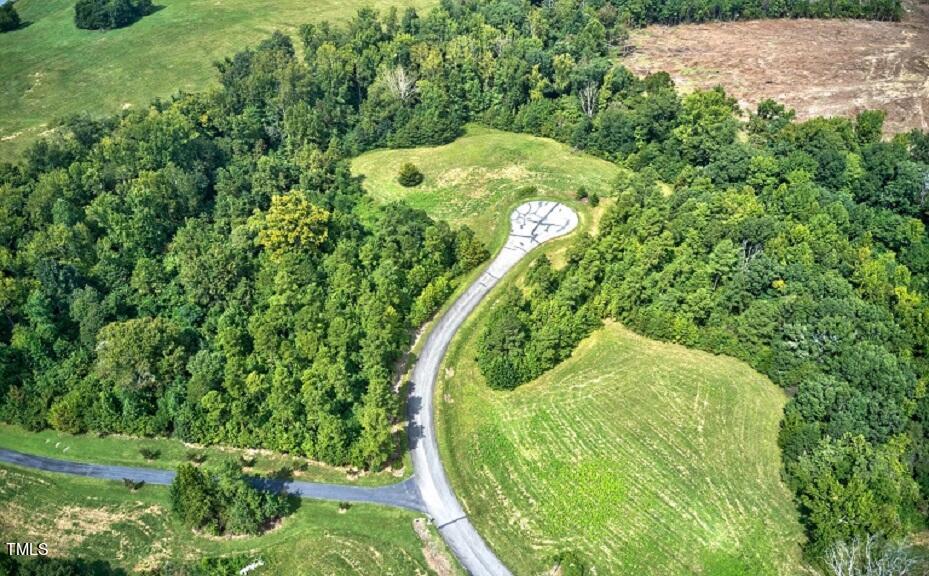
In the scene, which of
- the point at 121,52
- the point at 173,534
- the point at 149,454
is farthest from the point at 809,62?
the point at 121,52

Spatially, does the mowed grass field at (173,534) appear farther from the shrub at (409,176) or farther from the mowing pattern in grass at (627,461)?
the shrub at (409,176)

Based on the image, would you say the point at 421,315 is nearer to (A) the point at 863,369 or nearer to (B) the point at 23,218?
(A) the point at 863,369

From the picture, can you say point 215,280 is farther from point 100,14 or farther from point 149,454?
point 100,14

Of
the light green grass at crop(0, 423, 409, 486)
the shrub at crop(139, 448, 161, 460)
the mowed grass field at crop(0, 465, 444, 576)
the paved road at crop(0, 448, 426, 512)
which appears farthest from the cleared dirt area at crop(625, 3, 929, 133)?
the shrub at crop(139, 448, 161, 460)

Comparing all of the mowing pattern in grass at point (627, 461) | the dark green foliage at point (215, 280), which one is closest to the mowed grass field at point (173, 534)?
the dark green foliage at point (215, 280)

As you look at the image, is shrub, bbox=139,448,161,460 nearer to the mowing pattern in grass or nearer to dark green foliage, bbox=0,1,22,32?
the mowing pattern in grass

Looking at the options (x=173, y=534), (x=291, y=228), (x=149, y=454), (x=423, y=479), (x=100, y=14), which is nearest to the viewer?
(x=173, y=534)
